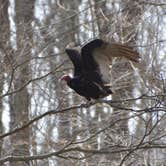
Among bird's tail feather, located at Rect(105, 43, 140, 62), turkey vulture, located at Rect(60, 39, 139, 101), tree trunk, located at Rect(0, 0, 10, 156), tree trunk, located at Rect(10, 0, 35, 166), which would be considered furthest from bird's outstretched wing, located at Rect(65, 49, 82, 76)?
tree trunk, located at Rect(10, 0, 35, 166)

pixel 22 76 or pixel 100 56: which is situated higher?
pixel 22 76

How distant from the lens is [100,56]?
821 cm

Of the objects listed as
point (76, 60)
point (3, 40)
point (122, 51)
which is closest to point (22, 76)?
point (3, 40)

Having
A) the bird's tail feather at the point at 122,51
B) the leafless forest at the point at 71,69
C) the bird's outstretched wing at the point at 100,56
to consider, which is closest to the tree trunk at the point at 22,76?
the leafless forest at the point at 71,69

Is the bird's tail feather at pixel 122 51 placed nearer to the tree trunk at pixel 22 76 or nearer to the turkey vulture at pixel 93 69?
the turkey vulture at pixel 93 69

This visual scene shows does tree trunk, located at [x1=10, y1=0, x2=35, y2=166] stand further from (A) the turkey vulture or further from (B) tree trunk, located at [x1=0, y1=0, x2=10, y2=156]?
(A) the turkey vulture

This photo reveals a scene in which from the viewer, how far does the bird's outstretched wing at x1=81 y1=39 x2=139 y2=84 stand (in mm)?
8008

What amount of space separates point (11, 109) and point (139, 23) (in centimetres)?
264

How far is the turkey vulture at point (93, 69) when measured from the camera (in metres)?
8.10

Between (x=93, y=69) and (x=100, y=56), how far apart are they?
171mm

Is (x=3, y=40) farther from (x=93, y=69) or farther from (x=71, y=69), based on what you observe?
(x=93, y=69)

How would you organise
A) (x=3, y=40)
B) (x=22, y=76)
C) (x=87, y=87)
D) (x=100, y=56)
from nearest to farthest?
(x=100, y=56) < (x=87, y=87) < (x=3, y=40) < (x=22, y=76)

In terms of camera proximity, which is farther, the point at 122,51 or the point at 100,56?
the point at 100,56

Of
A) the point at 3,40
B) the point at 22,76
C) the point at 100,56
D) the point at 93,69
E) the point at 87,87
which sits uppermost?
the point at 3,40
